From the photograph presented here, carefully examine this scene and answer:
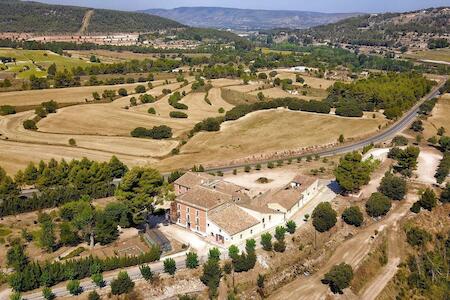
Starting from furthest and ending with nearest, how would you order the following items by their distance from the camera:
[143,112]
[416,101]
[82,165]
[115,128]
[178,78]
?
1. [178,78]
2. [416,101]
3. [143,112]
4. [115,128]
5. [82,165]

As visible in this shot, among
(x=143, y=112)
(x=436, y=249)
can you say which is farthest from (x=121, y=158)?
(x=436, y=249)

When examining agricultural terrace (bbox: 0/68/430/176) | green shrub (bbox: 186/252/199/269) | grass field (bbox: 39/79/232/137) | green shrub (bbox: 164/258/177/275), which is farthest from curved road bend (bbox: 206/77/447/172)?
green shrub (bbox: 164/258/177/275)

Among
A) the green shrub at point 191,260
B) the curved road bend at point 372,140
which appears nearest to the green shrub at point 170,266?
the green shrub at point 191,260

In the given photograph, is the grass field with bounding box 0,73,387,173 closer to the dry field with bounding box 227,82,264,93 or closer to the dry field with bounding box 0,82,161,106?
the dry field with bounding box 0,82,161,106

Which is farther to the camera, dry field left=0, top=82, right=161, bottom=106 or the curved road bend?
dry field left=0, top=82, right=161, bottom=106

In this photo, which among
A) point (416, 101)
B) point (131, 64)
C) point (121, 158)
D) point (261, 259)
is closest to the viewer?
point (261, 259)

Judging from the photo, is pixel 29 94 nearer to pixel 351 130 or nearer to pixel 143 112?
pixel 143 112

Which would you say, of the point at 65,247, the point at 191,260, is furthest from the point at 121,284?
the point at 65,247
